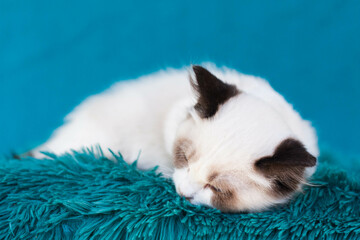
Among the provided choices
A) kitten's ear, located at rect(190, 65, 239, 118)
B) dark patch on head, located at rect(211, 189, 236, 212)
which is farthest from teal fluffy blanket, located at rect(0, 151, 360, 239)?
kitten's ear, located at rect(190, 65, 239, 118)

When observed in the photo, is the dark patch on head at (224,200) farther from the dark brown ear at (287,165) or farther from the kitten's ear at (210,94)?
the kitten's ear at (210,94)

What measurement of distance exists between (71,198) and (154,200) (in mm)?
249

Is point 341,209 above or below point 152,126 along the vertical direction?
below

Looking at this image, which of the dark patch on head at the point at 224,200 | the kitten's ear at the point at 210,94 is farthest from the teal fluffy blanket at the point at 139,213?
the kitten's ear at the point at 210,94

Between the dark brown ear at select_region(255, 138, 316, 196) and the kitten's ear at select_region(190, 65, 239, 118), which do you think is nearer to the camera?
the dark brown ear at select_region(255, 138, 316, 196)

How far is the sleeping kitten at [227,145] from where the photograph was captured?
44.8 inches

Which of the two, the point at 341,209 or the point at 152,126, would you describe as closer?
the point at 341,209

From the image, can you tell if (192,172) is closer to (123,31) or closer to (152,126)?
(152,126)

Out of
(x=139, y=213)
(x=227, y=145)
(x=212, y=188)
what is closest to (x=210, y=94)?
(x=227, y=145)

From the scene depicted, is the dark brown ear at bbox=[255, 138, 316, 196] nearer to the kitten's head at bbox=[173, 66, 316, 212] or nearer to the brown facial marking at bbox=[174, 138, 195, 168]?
the kitten's head at bbox=[173, 66, 316, 212]

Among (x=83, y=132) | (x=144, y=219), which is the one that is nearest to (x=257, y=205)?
(x=144, y=219)

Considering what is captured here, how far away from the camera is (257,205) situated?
1.23 metres

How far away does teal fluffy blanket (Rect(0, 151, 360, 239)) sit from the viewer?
1144 millimetres

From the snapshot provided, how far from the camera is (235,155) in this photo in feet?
3.73
